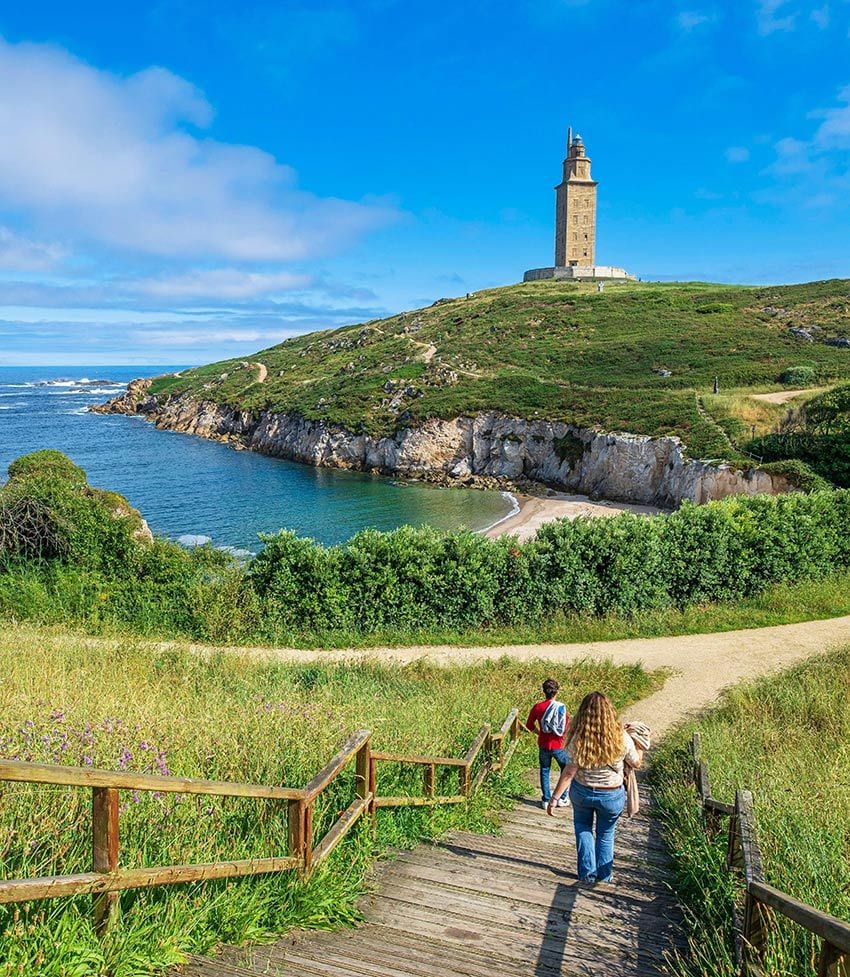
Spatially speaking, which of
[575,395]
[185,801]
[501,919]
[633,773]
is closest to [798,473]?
[575,395]

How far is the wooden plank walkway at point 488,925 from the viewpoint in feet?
14.0

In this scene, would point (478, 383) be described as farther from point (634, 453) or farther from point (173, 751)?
point (173, 751)

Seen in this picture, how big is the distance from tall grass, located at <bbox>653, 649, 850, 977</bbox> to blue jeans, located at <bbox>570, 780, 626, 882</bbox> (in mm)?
578

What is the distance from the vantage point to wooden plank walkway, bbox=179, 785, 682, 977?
4.28 metres

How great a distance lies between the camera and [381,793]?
6.79 meters

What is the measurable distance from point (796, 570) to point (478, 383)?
1833 inches

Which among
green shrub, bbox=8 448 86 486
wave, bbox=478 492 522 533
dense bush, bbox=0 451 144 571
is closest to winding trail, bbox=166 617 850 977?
dense bush, bbox=0 451 144 571

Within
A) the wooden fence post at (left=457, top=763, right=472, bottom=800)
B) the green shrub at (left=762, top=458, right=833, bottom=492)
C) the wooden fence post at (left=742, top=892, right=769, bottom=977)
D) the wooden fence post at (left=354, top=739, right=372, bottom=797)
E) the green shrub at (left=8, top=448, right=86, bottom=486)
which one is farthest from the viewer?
the green shrub at (left=762, top=458, right=833, bottom=492)

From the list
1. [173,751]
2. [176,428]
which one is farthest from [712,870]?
[176,428]

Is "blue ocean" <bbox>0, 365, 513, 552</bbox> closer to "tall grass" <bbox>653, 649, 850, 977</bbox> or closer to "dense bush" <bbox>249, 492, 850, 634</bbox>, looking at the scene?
"dense bush" <bbox>249, 492, 850, 634</bbox>

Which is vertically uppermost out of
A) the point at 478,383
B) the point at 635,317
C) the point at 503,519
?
the point at 635,317

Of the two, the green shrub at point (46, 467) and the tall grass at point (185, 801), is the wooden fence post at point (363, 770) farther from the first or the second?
the green shrub at point (46, 467)

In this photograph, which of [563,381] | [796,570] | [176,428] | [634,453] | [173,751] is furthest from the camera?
[176,428]

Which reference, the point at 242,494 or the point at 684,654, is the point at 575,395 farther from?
the point at 684,654
